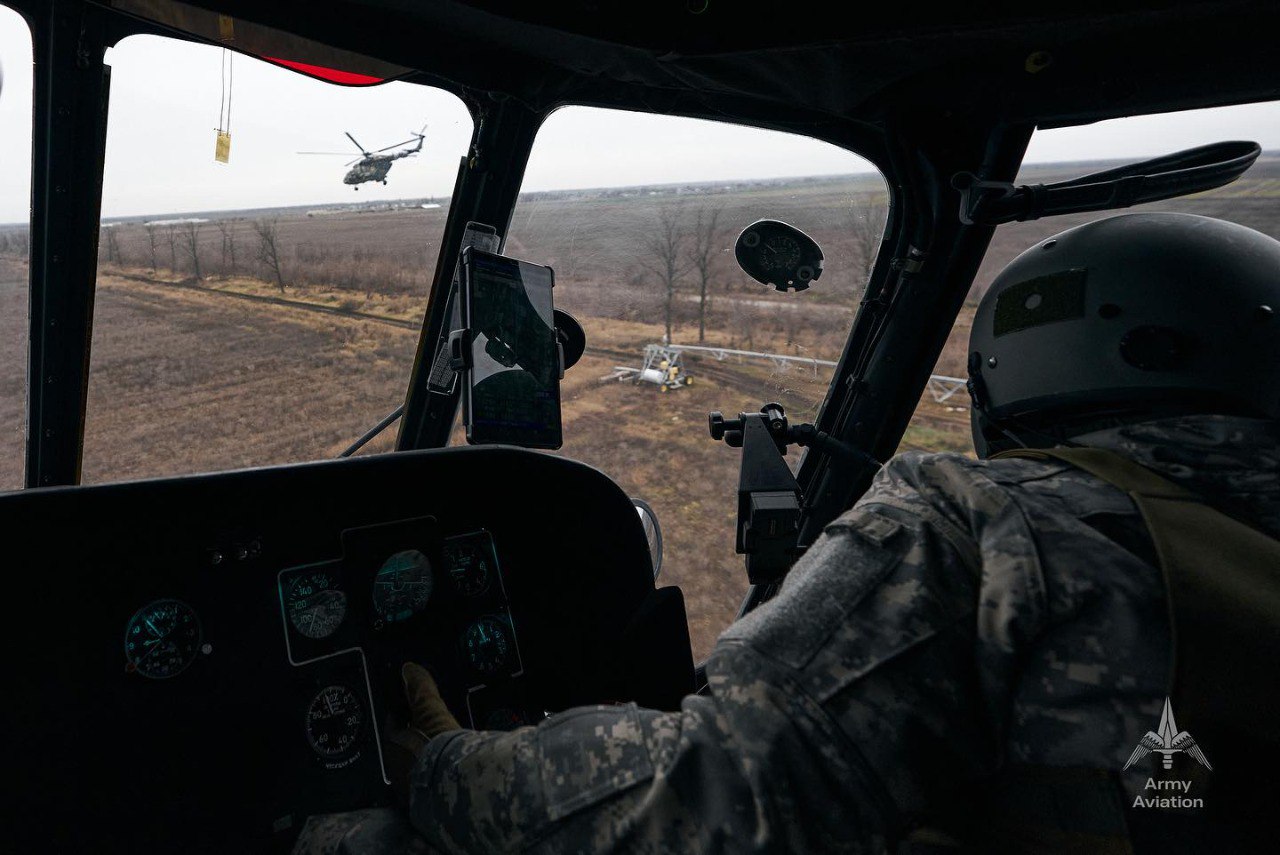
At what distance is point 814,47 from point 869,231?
852 millimetres

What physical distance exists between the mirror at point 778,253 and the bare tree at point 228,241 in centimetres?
130

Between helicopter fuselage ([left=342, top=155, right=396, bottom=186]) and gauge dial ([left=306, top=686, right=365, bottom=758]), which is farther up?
helicopter fuselage ([left=342, top=155, right=396, bottom=186])

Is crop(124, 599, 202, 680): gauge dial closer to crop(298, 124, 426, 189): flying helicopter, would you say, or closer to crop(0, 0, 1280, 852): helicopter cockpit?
crop(0, 0, 1280, 852): helicopter cockpit

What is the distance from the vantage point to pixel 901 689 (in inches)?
25.8

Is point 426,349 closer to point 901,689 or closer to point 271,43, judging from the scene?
point 271,43

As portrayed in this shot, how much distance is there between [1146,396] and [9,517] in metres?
1.81

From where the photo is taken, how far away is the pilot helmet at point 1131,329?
104 centimetres

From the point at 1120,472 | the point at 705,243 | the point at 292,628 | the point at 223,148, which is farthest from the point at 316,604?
the point at 705,243

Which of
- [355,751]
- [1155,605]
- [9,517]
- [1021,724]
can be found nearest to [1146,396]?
[1155,605]

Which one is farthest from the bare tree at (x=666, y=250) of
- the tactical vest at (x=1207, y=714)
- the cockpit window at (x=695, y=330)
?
the tactical vest at (x=1207, y=714)

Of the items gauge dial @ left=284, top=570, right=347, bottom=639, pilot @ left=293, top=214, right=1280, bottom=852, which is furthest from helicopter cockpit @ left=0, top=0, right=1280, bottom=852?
pilot @ left=293, top=214, right=1280, bottom=852

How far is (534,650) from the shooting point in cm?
151

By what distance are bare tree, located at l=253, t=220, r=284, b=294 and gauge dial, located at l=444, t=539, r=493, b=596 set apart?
842 millimetres

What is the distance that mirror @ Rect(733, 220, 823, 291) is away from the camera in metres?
1.89
